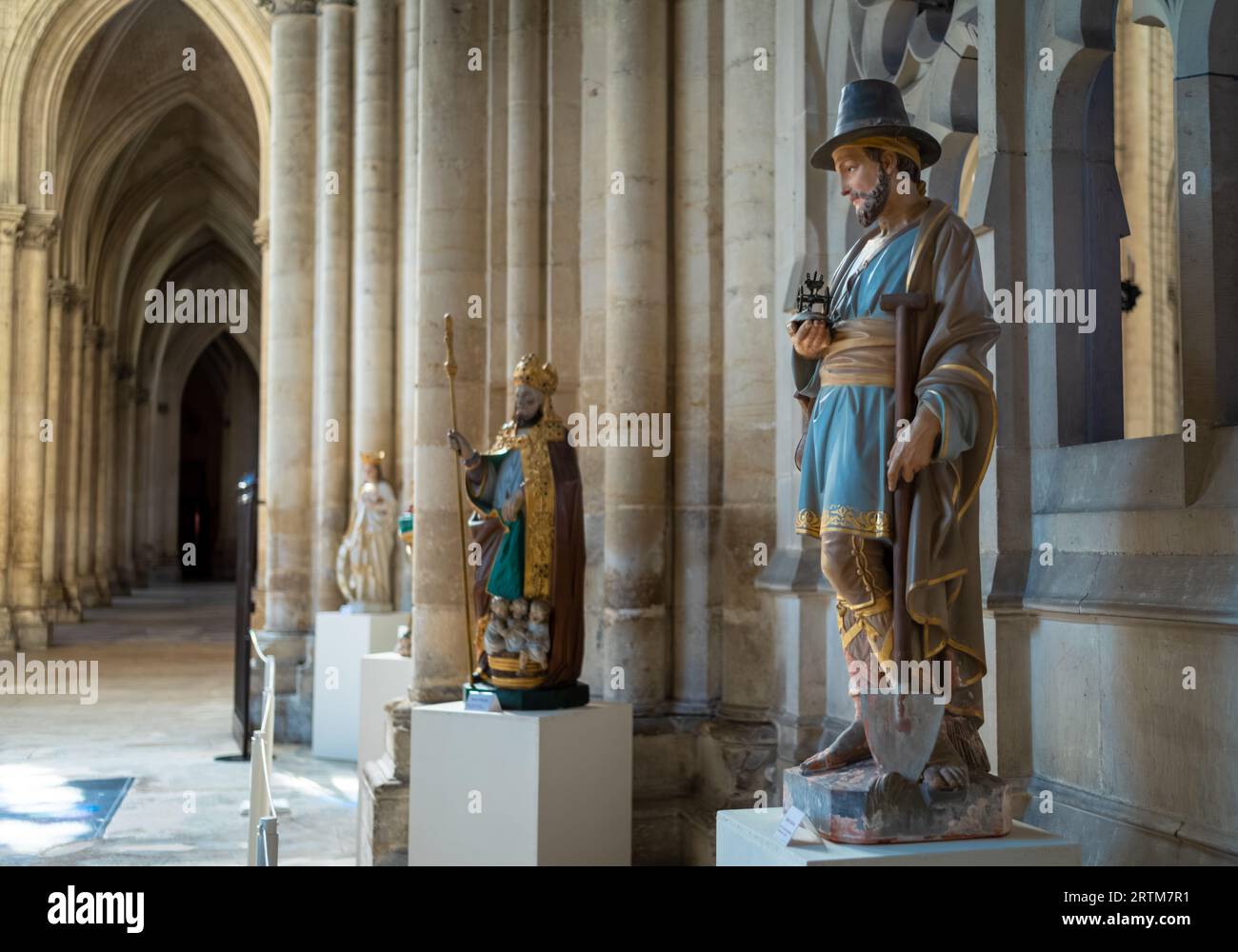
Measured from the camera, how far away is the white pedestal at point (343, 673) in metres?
10.8

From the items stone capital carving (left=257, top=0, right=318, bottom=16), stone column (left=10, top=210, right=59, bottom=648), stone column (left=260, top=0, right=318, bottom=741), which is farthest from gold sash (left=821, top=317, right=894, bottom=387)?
stone column (left=10, top=210, right=59, bottom=648)

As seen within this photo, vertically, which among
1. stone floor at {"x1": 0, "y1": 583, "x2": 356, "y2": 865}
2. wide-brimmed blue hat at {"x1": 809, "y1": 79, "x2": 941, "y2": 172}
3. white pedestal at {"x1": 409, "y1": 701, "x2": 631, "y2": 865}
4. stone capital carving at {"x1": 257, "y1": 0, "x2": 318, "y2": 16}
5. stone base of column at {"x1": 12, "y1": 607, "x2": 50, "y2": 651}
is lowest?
stone floor at {"x1": 0, "y1": 583, "x2": 356, "y2": 865}

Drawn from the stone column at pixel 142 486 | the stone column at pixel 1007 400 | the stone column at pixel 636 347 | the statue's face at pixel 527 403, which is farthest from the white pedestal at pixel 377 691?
the stone column at pixel 142 486

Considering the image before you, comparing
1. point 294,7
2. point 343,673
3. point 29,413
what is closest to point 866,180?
point 343,673

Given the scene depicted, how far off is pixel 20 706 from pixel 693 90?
9.92m

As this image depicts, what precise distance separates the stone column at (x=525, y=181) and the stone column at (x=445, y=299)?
0.22 metres

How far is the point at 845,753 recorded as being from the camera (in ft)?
10.5

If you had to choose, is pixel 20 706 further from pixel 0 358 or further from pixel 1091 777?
pixel 1091 777

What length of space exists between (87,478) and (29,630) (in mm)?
8188

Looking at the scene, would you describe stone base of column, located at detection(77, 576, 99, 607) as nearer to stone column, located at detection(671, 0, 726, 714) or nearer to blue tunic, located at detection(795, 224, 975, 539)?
stone column, located at detection(671, 0, 726, 714)

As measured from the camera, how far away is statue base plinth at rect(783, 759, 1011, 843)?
302cm

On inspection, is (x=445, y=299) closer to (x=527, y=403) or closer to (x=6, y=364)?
(x=527, y=403)

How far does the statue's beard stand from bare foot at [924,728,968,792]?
51.2 inches

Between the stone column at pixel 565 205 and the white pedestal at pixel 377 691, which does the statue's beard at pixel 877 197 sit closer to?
the stone column at pixel 565 205
